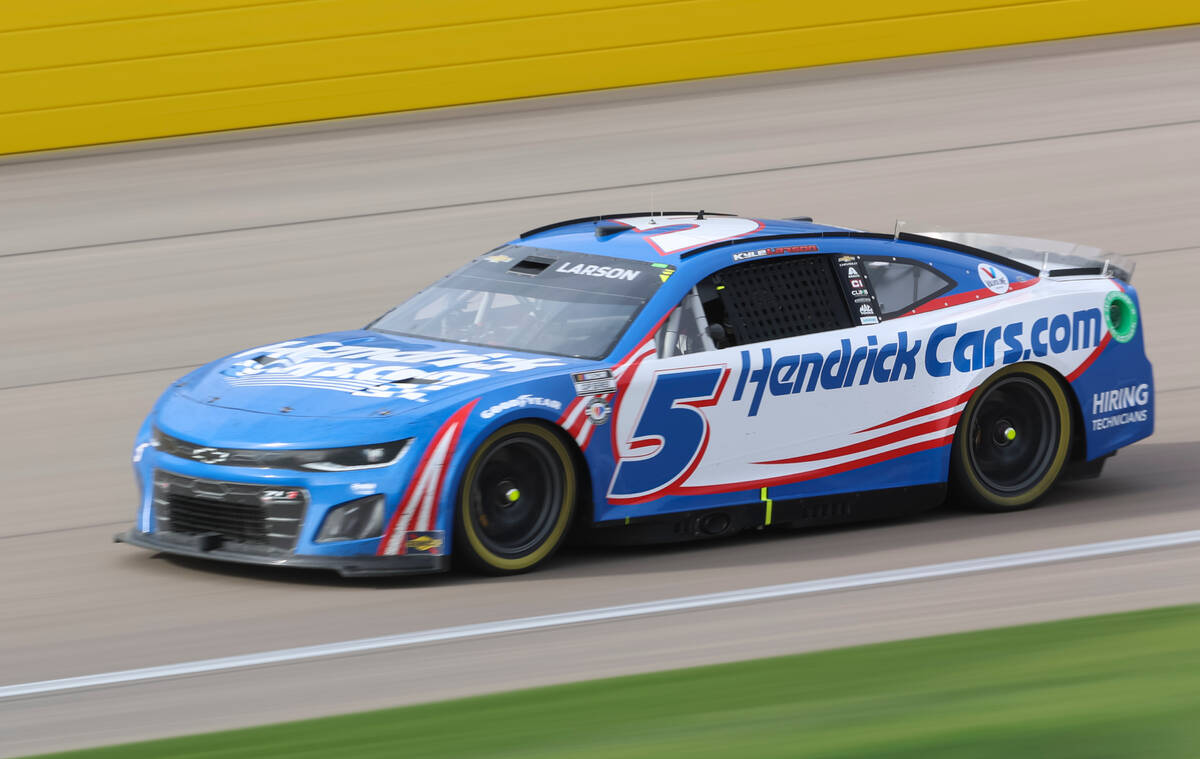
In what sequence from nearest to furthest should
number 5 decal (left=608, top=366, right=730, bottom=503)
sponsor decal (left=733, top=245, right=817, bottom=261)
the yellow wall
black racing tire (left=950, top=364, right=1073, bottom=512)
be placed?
number 5 decal (left=608, top=366, right=730, bottom=503)
sponsor decal (left=733, top=245, right=817, bottom=261)
black racing tire (left=950, top=364, right=1073, bottom=512)
the yellow wall

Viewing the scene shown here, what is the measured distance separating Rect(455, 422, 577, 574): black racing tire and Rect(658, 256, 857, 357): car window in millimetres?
713

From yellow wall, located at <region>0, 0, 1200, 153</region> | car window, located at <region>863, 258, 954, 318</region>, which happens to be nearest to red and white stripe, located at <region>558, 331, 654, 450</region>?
car window, located at <region>863, 258, 954, 318</region>

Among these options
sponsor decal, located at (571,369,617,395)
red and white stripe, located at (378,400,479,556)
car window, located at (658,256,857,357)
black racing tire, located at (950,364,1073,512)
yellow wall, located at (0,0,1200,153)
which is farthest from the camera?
yellow wall, located at (0,0,1200,153)

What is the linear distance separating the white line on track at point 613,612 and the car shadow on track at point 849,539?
221 millimetres

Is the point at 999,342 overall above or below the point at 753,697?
above

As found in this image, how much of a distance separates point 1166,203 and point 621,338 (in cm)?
993

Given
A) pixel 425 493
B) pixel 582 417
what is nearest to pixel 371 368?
pixel 425 493

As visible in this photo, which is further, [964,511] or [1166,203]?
[1166,203]

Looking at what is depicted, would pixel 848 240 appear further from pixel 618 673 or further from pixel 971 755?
pixel 971 755

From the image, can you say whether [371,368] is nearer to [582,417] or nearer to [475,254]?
[582,417]

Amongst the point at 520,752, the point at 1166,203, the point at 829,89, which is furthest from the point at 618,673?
the point at 829,89

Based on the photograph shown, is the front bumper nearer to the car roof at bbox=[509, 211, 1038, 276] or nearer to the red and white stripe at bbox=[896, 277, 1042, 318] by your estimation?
the car roof at bbox=[509, 211, 1038, 276]

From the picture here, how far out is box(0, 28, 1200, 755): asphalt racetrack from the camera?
670 cm

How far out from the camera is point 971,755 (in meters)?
4.83
